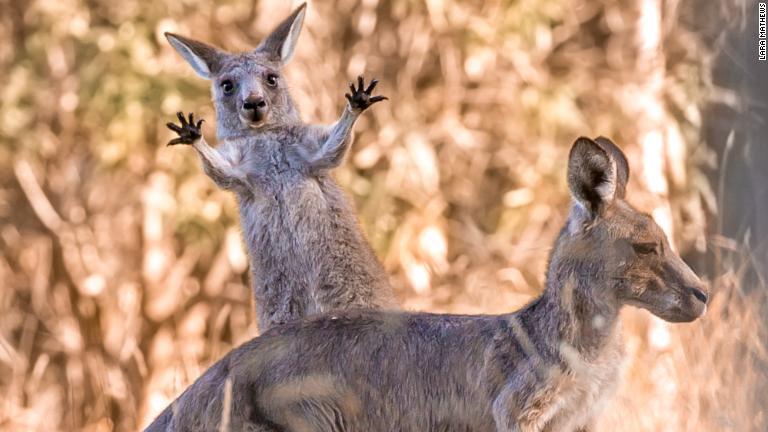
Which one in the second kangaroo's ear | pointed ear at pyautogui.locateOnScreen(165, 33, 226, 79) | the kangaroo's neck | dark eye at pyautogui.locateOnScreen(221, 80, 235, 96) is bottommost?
the kangaroo's neck

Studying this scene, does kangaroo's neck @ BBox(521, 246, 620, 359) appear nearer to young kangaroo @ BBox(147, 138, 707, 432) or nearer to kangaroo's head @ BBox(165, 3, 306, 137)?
young kangaroo @ BBox(147, 138, 707, 432)

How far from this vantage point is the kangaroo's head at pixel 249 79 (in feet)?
19.2

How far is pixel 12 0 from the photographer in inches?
316

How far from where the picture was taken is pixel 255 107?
19.0 feet

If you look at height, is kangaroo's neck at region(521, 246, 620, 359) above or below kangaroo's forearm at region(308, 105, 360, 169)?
below

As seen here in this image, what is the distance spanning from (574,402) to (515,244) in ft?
12.1

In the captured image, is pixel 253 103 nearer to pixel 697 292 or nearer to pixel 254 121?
pixel 254 121

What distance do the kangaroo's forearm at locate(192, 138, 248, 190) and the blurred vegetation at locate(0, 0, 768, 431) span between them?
6.12ft

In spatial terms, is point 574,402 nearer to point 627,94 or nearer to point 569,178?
point 569,178

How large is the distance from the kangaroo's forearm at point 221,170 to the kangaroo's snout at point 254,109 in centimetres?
20

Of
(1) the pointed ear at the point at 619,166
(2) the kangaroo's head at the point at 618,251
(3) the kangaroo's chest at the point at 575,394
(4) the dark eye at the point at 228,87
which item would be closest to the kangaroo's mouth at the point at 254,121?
(4) the dark eye at the point at 228,87

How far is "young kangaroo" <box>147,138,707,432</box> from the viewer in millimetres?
3881

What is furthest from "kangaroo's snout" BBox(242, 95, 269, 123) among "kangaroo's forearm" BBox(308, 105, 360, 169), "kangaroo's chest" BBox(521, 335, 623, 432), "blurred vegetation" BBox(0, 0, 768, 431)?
"kangaroo's chest" BBox(521, 335, 623, 432)

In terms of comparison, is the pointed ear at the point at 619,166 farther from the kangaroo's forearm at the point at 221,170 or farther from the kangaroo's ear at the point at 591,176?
the kangaroo's forearm at the point at 221,170
